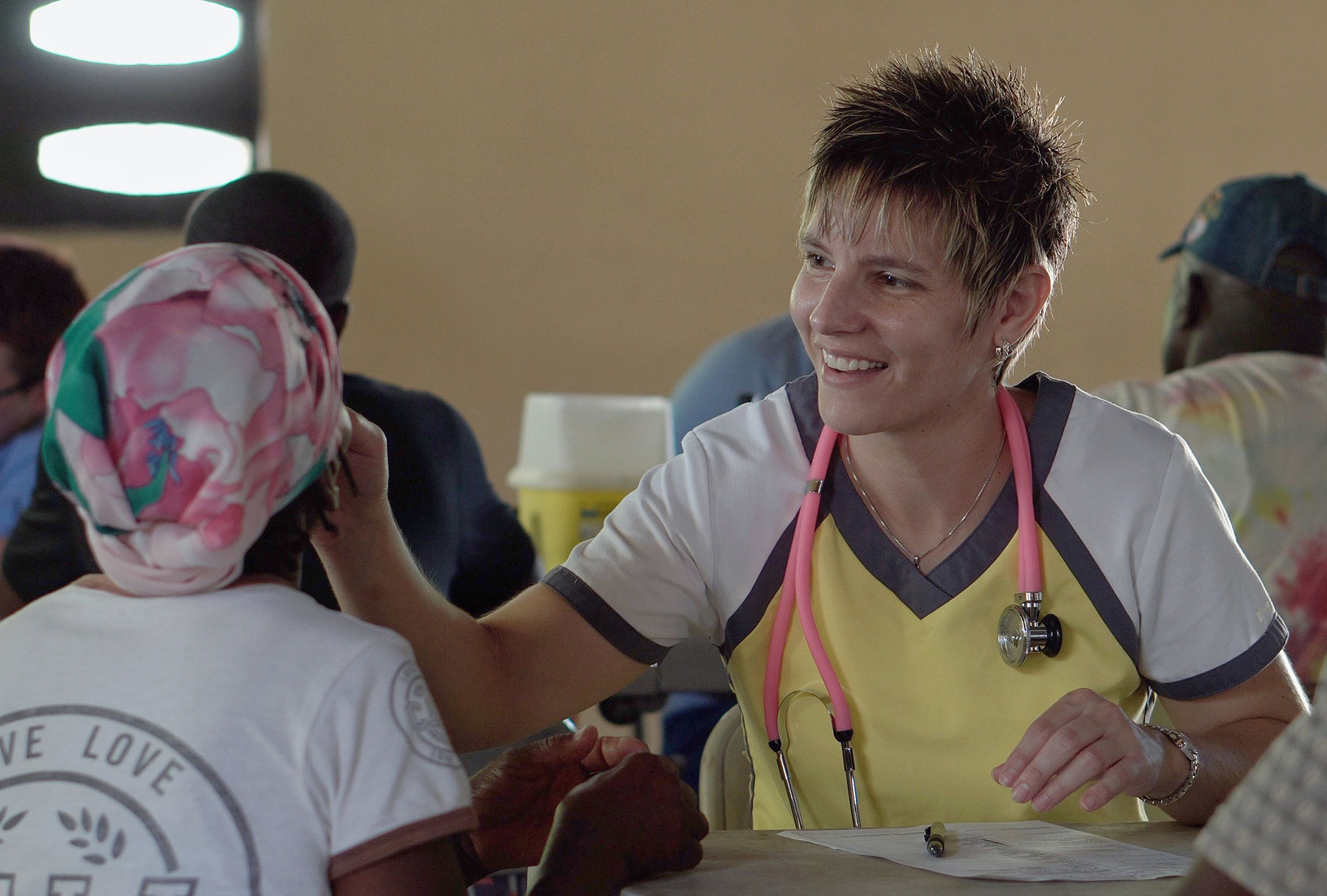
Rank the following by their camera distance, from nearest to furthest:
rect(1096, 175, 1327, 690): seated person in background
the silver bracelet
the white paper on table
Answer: the white paper on table, the silver bracelet, rect(1096, 175, 1327, 690): seated person in background

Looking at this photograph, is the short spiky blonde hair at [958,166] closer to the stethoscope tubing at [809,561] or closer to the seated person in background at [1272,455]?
the stethoscope tubing at [809,561]

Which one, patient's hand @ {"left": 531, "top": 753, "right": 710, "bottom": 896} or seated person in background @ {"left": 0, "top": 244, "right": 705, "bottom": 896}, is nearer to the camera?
seated person in background @ {"left": 0, "top": 244, "right": 705, "bottom": 896}

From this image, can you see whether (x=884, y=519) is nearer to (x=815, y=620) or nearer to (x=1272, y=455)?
(x=815, y=620)

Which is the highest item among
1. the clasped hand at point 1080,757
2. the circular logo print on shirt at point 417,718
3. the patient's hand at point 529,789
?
the circular logo print on shirt at point 417,718

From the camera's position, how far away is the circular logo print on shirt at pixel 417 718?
30.6 inches

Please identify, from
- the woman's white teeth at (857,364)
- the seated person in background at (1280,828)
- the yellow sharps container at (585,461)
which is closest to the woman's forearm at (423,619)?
Result: the woman's white teeth at (857,364)

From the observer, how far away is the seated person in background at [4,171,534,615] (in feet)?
5.33

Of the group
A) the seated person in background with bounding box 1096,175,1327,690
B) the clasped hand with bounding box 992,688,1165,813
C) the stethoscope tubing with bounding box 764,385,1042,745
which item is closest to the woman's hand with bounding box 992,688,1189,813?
the clasped hand with bounding box 992,688,1165,813

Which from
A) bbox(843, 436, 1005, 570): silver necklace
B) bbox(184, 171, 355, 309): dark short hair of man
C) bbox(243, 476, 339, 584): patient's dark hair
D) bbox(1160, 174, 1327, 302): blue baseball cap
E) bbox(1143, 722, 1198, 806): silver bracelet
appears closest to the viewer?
bbox(243, 476, 339, 584): patient's dark hair

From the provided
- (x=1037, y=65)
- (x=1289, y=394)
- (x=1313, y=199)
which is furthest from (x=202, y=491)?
(x=1037, y=65)

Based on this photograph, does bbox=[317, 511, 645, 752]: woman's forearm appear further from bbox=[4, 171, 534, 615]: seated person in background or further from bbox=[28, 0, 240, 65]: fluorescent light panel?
bbox=[28, 0, 240, 65]: fluorescent light panel

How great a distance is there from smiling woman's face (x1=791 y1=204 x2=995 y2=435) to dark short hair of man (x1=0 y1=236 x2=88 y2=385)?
1729 mm

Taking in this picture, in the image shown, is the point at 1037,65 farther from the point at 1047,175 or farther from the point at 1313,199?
the point at 1047,175

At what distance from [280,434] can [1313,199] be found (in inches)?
86.7
